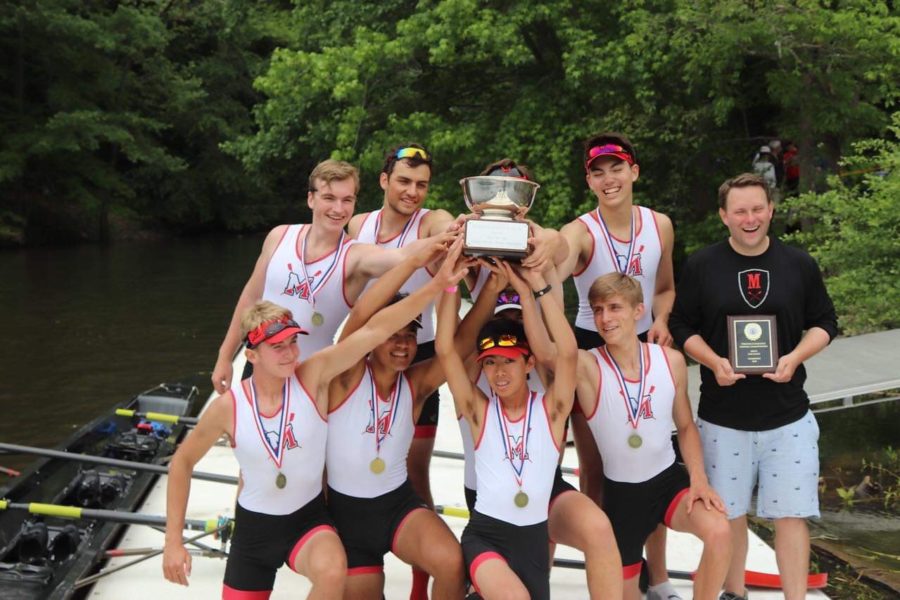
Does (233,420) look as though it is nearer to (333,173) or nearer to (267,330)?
(267,330)

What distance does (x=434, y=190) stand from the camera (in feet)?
57.9

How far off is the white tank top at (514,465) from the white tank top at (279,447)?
74 centimetres

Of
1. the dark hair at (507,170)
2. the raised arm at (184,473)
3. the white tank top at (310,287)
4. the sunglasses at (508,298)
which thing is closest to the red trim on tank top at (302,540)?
the raised arm at (184,473)

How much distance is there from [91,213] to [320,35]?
772 inches

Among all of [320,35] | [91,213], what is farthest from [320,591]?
[91,213]

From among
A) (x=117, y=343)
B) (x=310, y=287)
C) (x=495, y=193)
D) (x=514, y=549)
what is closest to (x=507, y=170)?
(x=495, y=193)

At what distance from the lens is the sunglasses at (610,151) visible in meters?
4.55

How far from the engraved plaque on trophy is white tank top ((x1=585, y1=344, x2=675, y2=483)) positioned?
321 millimetres

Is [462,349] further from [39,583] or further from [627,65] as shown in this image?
[627,65]

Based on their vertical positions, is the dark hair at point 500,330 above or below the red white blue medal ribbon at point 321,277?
below

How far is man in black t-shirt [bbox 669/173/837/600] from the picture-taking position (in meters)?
4.28

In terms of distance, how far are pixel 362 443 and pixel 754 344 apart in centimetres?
180

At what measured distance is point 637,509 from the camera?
4.38 metres

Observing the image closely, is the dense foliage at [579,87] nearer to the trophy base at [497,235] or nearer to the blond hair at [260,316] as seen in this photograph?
the trophy base at [497,235]
